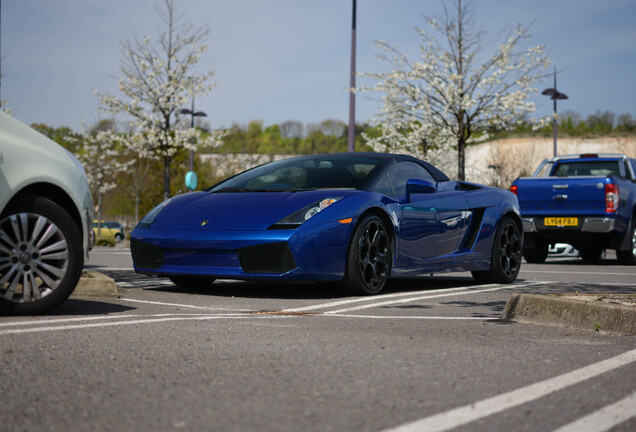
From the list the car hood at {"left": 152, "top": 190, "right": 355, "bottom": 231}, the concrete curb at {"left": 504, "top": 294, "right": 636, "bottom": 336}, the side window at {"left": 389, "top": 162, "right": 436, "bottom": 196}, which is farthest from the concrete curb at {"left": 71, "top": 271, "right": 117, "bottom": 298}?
the concrete curb at {"left": 504, "top": 294, "right": 636, "bottom": 336}

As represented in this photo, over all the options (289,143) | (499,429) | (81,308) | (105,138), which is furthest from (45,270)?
(289,143)

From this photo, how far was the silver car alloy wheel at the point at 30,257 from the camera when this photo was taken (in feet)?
16.4

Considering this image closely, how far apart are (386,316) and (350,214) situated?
53.3 inches

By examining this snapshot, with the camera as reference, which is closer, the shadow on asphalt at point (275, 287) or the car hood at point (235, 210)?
the car hood at point (235, 210)

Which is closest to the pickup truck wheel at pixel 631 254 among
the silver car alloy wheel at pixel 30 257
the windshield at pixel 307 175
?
the windshield at pixel 307 175

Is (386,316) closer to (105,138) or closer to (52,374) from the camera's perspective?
(52,374)

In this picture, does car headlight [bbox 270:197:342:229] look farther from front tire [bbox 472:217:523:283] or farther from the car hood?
front tire [bbox 472:217:523:283]

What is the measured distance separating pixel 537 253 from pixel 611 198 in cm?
176

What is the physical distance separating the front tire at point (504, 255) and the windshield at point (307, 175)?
6.40ft

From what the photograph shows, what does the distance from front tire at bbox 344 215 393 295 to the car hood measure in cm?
39

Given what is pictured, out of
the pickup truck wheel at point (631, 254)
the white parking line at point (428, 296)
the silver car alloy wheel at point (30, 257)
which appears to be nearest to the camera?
the silver car alloy wheel at point (30, 257)

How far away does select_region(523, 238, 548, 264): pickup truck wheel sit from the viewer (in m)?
13.9

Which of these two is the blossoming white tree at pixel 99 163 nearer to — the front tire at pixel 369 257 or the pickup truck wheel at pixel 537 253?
the pickup truck wheel at pixel 537 253

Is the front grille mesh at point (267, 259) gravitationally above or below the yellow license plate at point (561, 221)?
below
